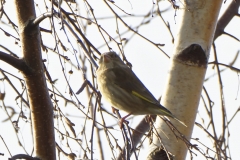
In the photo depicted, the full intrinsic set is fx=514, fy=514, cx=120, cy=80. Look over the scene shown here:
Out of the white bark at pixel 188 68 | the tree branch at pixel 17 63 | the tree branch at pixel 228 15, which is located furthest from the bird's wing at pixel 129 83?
the tree branch at pixel 17 63

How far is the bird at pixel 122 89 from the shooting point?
431 cm

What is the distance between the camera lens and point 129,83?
4.58 m

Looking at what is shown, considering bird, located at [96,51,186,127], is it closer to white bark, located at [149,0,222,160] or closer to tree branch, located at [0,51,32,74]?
white bark, located at [149,0,222,160]

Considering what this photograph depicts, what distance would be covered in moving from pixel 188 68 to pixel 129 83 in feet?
4.72

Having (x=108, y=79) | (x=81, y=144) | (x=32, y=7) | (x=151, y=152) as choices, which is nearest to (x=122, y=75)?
(x=108, y=79)

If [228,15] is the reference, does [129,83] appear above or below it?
below

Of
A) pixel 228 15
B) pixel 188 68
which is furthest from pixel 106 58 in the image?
pixel 188 68

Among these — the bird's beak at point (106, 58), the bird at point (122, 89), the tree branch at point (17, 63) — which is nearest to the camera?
the tree branch at point (17, 63)

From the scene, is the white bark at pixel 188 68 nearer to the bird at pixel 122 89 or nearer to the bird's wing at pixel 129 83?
the bird at pixel 122 89

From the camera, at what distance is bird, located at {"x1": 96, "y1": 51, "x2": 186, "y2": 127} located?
4309mm

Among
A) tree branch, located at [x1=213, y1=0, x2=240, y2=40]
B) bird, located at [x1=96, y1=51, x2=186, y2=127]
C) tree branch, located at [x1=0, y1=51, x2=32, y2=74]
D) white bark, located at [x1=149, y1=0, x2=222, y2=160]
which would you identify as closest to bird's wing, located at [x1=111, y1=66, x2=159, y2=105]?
bird, located at [x1=96, y1=51, x2=186, y2=127]

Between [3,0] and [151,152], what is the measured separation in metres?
1.61

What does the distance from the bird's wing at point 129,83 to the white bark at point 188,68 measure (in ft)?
3.92

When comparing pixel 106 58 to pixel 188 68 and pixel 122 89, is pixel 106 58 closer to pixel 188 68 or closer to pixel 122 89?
pixel 122 89
